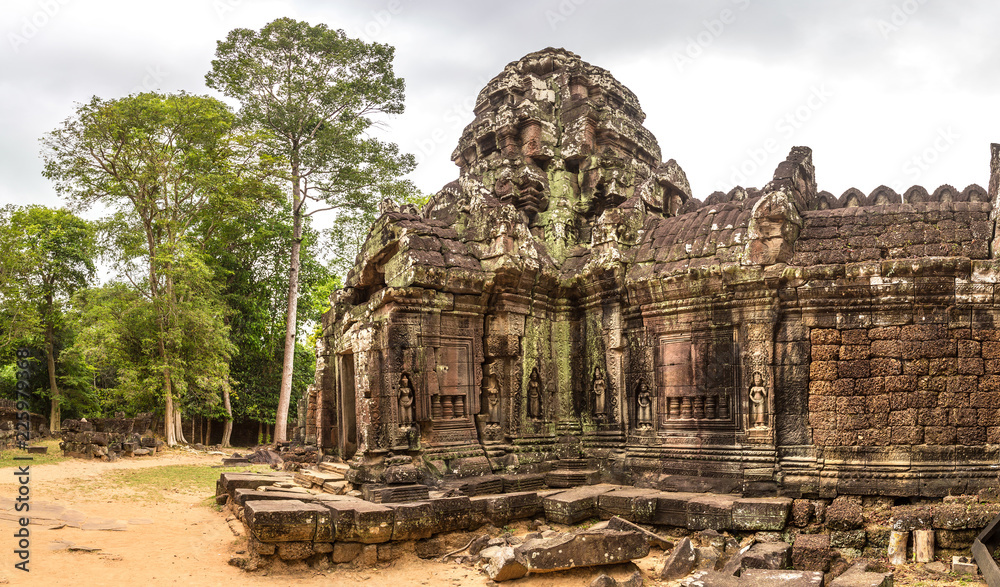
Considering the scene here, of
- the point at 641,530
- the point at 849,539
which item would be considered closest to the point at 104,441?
the point at 641,530

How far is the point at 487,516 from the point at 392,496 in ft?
3.78

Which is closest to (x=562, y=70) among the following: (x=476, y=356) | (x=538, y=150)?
(x=538, y=150)

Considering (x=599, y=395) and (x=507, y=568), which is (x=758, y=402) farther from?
(x=507, y=568)

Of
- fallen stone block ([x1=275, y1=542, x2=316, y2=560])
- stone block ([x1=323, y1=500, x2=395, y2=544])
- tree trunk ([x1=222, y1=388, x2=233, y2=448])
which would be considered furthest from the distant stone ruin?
tree trunk ([x1=222, y1=388, x2=233, y2=448])

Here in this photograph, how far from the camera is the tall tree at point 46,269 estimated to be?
71.6 feet

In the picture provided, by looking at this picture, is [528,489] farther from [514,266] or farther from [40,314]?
[40,314]

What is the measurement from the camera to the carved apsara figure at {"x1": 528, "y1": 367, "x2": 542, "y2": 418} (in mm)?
10164

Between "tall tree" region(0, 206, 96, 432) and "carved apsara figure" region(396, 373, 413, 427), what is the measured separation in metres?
18.3

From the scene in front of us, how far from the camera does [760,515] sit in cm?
742

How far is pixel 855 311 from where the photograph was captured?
814cm

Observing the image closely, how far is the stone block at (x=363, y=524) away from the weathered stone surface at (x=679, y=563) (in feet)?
9.43

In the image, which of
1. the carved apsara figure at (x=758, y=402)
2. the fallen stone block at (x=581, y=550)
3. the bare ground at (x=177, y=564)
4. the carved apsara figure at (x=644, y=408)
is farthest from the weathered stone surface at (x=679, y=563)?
the carved apsara figure at (x=644, y=408)

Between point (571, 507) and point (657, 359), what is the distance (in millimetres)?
2372

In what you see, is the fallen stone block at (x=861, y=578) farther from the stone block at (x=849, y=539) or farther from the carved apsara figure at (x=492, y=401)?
the carved apsara figure at (x=492, y=401)
